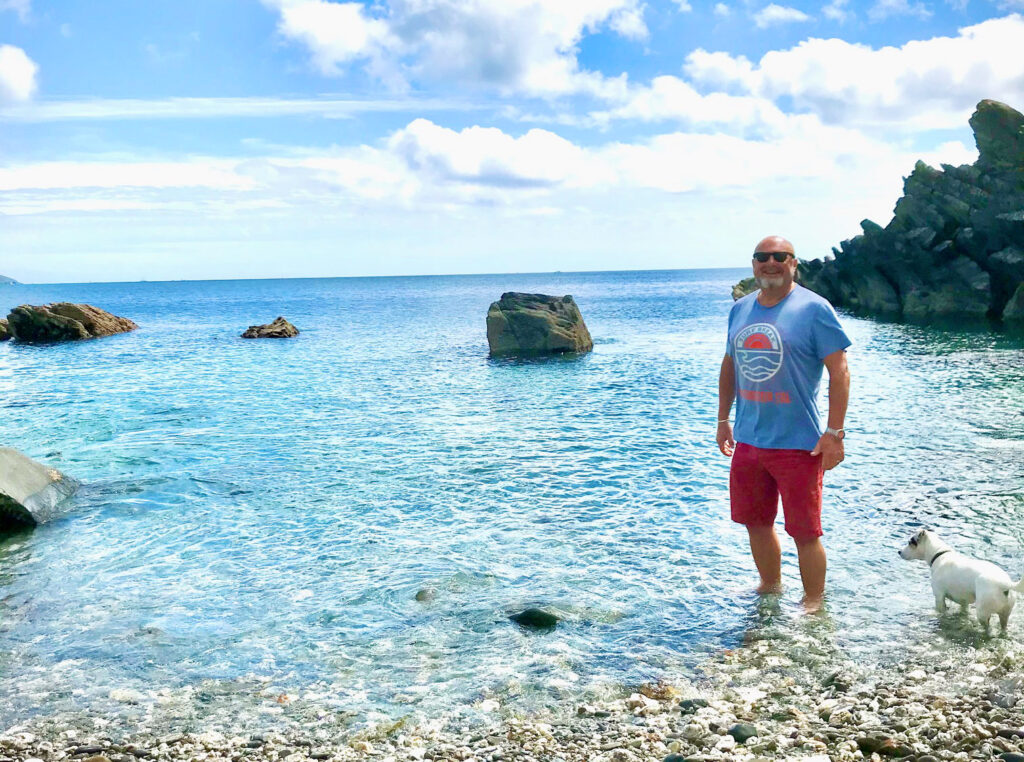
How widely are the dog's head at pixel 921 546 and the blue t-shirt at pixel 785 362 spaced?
1.94 m

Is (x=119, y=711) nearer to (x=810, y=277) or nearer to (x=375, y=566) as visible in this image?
(x=375, y=566)

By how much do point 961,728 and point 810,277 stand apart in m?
80.7

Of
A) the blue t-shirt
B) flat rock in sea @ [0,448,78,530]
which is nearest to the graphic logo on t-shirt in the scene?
the blue t-shirt

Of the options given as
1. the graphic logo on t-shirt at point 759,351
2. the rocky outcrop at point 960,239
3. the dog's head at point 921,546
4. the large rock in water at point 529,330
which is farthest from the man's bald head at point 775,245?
the rocky outcrop at point 960,239

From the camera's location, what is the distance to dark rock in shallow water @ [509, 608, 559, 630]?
7789mm

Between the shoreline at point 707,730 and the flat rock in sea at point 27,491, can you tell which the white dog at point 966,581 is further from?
the flat rock in sea at point 27,491

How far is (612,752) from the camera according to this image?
5.41 meters

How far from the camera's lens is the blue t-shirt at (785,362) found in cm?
648

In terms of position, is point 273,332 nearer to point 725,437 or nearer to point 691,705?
point 725,437

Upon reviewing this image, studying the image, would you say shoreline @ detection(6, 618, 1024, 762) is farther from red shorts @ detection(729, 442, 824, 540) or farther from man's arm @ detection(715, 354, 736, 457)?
man's arm @ detection(715, 354, 736, 457)

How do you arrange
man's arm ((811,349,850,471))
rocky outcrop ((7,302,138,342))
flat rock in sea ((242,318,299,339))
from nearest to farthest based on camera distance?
man's arm ((811,349,850,471)) < rocky outcrop ((7,302,138,342)) < flat rock in sea ((242,318,299,339))

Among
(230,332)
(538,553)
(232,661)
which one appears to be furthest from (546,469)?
(230,332)

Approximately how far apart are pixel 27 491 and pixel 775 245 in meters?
11.1

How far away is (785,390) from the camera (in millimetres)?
6629
